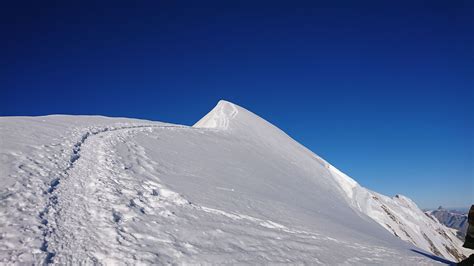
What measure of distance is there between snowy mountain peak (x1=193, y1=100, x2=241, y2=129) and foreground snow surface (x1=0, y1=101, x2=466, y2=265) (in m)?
19.1

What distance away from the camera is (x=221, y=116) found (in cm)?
4153

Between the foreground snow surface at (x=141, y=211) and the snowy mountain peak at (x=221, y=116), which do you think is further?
the snowy mountain peak at (x=221, y=116)

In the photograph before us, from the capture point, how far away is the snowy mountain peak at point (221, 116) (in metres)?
36.9

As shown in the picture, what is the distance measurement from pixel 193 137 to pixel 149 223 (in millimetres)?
Answer: 15577

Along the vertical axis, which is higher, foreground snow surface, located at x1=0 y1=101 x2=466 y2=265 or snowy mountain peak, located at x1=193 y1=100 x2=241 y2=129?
snowy mountain peak, located at x1=193 y1=100 x2=241 y2=129

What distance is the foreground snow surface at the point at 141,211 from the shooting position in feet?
21.6

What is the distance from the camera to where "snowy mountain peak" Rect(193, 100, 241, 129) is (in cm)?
3688

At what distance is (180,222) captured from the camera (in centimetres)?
863

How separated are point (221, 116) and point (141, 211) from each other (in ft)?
109

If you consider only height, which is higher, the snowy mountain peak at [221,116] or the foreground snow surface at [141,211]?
the snowy mountain peak at [221,116]

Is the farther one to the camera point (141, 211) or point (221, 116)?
point (221, 116)

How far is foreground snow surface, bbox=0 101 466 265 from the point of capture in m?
6.58

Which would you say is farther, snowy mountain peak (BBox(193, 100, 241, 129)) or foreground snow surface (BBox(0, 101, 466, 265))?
snowy mountain peak (BBox(193, 100, 241, 129))

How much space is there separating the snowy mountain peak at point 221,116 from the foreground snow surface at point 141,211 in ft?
62.5
